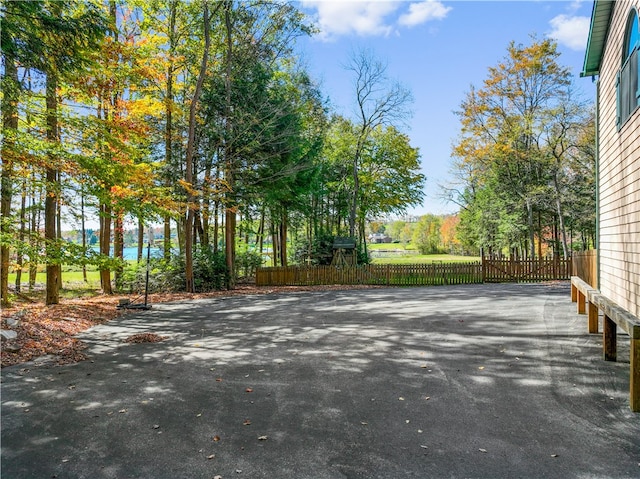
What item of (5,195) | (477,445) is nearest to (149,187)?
(5,195)

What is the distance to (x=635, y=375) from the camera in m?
3.66

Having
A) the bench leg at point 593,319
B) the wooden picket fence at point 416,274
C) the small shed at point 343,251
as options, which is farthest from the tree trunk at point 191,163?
the bench leg at point 593,319

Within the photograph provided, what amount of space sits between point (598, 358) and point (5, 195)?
40.8 feet

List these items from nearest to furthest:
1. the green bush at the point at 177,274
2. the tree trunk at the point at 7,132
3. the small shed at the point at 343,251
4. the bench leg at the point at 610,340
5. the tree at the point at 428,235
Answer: the bench leg at the point at 610,340, the tree trunk at the point at 7,132, the green bush at the point at 177,274, the small shed at the point at 343,251, the tree at the point at 428,235

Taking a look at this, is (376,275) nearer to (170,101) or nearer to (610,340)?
(170,101)

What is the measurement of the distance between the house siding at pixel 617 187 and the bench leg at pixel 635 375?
6.61 ft

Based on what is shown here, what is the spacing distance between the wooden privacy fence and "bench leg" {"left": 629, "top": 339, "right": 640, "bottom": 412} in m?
13.1

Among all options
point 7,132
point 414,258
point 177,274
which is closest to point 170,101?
point 177,274

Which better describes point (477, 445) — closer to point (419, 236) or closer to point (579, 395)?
point (579, 395)

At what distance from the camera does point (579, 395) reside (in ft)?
13.4

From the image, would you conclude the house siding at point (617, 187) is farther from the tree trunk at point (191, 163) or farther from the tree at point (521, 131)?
the tree at point (521, 131)

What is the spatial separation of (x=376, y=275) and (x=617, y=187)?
11.1 meters

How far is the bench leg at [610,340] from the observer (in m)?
5.13

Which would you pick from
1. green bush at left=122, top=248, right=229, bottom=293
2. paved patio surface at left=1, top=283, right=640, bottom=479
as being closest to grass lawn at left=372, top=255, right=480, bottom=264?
green bush at left=122, top=248, right=229, bottom=293
